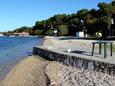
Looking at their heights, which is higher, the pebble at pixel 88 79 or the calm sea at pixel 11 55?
the pebble at pixel 88 79

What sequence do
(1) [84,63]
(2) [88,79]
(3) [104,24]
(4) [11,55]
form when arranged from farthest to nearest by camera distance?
(3) [104,24]
(4) [11,55]
(1) [84,63]
(2) [88,79]

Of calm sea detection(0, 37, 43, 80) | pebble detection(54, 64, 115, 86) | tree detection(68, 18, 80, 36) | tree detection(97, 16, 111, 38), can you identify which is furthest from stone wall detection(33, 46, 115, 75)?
tree detection(68, 18, 80, 36)

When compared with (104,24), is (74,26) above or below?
below

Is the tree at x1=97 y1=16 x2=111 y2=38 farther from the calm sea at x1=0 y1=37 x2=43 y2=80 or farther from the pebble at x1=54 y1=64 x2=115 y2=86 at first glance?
the pebble at x1=54 y1=64 x2=115 y2=86

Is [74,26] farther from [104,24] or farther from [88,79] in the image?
[88,79]

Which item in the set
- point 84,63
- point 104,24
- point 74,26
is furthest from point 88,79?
point 74,26

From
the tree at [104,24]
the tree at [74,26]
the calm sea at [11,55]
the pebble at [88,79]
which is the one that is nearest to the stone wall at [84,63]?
the pebble at [88,79]

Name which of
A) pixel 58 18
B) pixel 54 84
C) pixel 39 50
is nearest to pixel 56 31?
pixel 58 18

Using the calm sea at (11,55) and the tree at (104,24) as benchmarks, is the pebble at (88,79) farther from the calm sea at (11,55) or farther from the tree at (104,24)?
the tree at (104,24)

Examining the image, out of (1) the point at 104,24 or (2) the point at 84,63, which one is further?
(1) the point at 104,24

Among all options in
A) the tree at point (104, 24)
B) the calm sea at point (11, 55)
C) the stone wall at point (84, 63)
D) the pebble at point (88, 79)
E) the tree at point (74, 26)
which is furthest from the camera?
the tree at point (74, 26)

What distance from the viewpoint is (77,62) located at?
1816 centimetres

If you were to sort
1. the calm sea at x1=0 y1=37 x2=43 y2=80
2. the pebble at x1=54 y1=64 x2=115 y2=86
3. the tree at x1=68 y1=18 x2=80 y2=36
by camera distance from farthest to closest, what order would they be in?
the tree at x1=68 y1=18 x2=80 y2=36 < the calm sea at x1=0 y1=37 x2=43 y2=80 < the pebble at x1=54 y1=64 x2=115 y2=86

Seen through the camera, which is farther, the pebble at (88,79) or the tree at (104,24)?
the tree at (104,24)
